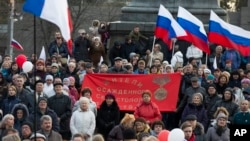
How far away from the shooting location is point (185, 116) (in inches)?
997

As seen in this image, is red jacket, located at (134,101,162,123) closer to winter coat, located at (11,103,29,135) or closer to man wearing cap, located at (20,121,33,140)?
winter coat, located at (11,103,29,135)

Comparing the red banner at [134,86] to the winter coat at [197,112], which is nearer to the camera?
the winter coat at [197,112]

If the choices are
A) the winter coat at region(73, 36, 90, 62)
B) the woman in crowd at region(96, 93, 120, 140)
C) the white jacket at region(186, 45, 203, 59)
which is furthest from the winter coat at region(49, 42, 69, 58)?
the woman in crowd at region(96, 93, 120, 140)

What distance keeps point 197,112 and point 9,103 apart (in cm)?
359

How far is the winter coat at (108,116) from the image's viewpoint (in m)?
25.6

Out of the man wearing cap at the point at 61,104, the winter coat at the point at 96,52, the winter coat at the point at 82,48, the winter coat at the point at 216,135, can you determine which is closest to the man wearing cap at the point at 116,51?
the winter coat at the point at 96,52

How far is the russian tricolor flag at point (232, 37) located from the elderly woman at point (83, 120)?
431cm

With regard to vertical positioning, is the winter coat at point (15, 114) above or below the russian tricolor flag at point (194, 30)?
below

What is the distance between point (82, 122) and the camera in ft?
80.5

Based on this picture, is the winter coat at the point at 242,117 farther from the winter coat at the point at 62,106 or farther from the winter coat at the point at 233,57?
the winter coat at the point at 233,57

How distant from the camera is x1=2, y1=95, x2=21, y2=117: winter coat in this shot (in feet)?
83.5

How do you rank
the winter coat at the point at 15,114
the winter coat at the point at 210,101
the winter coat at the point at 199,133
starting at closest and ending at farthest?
1. the winter coat at the point at 199,133
2. the winter coat at the point at 15,114
3. the winter coat at the point at 210,101

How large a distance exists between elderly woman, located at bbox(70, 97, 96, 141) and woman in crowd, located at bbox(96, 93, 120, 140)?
3.05 ft

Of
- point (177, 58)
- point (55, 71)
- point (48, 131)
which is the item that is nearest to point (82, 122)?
point (48, 131)
